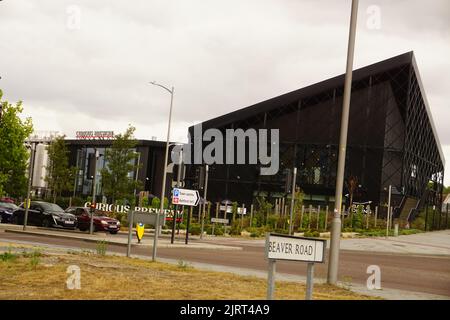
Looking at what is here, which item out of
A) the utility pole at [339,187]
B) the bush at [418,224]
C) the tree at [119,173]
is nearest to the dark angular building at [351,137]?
A: the bush at [418,224]

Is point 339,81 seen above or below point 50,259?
above

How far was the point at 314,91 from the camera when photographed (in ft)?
202

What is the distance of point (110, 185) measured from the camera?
165 feet

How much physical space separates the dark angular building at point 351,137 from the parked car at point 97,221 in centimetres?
2474

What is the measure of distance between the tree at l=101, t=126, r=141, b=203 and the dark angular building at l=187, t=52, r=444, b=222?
9776mm

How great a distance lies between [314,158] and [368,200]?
6556mm

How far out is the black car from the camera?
33.8 metres

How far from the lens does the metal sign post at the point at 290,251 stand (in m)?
7.88

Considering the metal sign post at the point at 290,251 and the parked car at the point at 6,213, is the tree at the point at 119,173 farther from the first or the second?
the metal sign post at the point at 290,251

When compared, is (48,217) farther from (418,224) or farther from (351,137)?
(351,137)

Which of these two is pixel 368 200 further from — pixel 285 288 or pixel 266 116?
pixel 285 288

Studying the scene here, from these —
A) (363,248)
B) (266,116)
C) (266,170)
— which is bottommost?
(363,248)
